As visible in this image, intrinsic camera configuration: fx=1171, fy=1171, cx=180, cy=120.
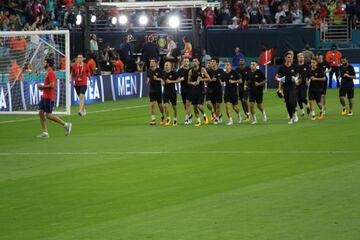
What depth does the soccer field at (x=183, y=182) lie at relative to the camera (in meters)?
17.1

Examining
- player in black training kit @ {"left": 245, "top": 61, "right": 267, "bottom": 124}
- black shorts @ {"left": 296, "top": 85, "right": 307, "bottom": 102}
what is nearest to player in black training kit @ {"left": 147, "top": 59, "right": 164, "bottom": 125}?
player in black training kit @ {"left": 245, "top": 61, "right": 267, "bottom": 124}

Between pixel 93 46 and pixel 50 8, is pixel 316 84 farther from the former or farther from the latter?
pixel 50 8

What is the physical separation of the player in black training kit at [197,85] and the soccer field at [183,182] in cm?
119

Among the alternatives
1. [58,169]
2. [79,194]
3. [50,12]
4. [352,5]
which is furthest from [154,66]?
[352,5]

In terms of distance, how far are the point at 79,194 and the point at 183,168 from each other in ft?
13.1

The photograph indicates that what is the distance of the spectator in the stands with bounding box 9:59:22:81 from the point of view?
131 feet

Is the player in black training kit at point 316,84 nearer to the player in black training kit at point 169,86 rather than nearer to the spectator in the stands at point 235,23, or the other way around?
the player in black training kit at point 169,86

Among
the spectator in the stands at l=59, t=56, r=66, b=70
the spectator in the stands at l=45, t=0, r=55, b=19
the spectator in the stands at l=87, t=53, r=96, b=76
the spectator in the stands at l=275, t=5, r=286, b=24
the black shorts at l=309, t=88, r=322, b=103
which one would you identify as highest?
the spectator in the stands at l=45, t=0, r=55, b=19

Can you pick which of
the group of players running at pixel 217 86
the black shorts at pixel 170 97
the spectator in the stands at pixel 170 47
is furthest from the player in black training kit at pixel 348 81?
the spectator in the stands at pixel 170 47

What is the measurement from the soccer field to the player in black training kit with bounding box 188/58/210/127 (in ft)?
3.90

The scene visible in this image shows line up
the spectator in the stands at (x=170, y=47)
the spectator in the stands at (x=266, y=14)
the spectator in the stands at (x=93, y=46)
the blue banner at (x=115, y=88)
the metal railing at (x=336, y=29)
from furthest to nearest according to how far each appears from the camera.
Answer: the spectator in the stands at (x=266, y=14), the metal railing at (x=336, y=29), the spectator in the stands at (x=170, y=47), the spectator in the stands at (x=93, y=46), the blue banner at (x=115, y=88)

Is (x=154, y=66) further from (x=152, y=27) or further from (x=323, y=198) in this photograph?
(x=152, y=27)

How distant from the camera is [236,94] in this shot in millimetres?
35344

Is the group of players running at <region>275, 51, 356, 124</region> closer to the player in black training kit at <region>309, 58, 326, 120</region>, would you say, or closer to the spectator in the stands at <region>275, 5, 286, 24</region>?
the player in black training kit at <region>309, 58, 326, 120</region>
